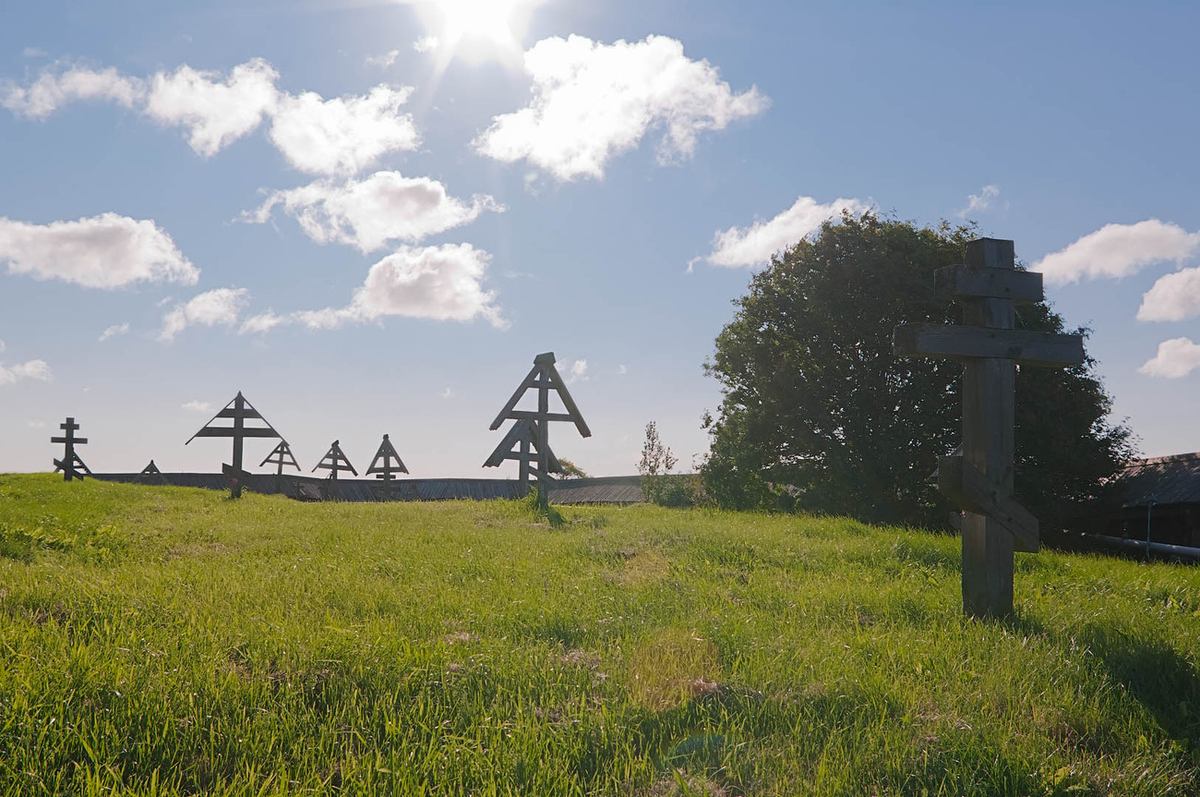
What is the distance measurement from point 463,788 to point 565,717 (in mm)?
884

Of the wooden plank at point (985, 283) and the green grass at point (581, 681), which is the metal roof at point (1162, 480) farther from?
the wooden plank at point (985, 283)

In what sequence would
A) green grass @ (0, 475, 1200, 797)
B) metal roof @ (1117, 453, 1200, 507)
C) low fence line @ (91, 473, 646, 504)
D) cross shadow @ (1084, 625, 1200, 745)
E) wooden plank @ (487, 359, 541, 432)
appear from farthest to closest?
low fence line @ (91, 473, 646, 504)
metal roof @ (1117, 453, 1200, 507)
wooden plank @ (487, 359, 541, 432)
cross shadow @ (1084, 625, 1200, 745)
green grass @ (0, 475, 1200, 797)

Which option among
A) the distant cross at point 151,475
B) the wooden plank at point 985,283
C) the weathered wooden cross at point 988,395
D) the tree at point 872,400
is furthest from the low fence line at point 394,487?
the wooden plank at point 985,283

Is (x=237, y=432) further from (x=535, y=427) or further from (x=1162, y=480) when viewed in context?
(x=1162, y=480)

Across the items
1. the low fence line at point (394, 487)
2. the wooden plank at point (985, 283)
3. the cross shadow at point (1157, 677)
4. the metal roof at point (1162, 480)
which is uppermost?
the wooden plank at point (985, 283)

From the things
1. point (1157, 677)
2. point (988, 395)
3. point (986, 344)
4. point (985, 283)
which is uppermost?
point (985, 283)

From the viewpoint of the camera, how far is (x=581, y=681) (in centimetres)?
495

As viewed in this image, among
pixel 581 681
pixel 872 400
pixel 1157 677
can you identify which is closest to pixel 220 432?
pixel 872 400

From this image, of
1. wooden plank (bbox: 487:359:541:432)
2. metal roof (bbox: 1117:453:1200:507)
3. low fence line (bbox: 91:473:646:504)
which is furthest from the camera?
low fence line (bbox: 91:473:646:504)

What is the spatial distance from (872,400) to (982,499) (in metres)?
16.0

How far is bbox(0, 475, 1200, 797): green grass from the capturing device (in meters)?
3.86

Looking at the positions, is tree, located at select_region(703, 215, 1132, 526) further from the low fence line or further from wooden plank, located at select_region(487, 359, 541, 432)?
the low fence line

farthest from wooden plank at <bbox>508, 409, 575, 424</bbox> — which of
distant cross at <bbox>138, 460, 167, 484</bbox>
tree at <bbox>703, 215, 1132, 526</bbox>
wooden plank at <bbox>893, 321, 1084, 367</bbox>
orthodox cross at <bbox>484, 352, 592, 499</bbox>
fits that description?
distant cross at <bbox>138, 460, 167, 484</bbox>

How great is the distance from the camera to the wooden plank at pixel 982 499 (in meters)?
7.05
